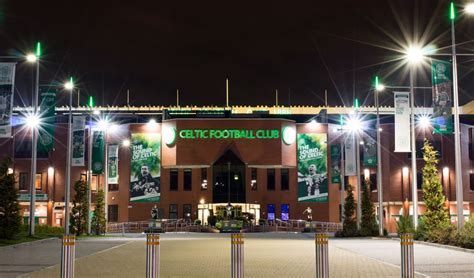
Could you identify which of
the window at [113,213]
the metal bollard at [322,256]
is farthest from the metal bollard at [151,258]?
the window at [113,213]

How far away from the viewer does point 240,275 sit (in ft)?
45.5

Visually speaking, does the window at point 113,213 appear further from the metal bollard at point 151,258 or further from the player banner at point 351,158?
the metal bollard at point 151,258

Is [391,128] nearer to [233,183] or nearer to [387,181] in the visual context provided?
[387,181]

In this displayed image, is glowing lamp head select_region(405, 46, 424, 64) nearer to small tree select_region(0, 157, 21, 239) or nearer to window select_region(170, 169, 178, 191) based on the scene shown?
small tree select_region(0, 157, 21, 239)

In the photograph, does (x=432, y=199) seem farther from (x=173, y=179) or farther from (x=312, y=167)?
(x=173, y=179)

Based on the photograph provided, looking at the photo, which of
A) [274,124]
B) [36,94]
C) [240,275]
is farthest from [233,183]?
[240,275]

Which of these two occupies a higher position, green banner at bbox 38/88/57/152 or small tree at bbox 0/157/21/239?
green banner at bbox 38/88/57/152

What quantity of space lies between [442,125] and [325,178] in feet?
137

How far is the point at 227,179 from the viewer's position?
Result: 229 ft

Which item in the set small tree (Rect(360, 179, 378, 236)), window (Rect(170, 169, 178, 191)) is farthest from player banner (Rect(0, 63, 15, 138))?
window (Rect(170, 169, 178, 191))

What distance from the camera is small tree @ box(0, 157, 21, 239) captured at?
31469 mm

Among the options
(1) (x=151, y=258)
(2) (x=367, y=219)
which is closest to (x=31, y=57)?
(1) (x=151, y=258)

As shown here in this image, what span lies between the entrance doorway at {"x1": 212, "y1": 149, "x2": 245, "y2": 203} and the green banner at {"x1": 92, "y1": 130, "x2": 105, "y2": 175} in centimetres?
2247

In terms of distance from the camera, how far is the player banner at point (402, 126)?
116 ft
